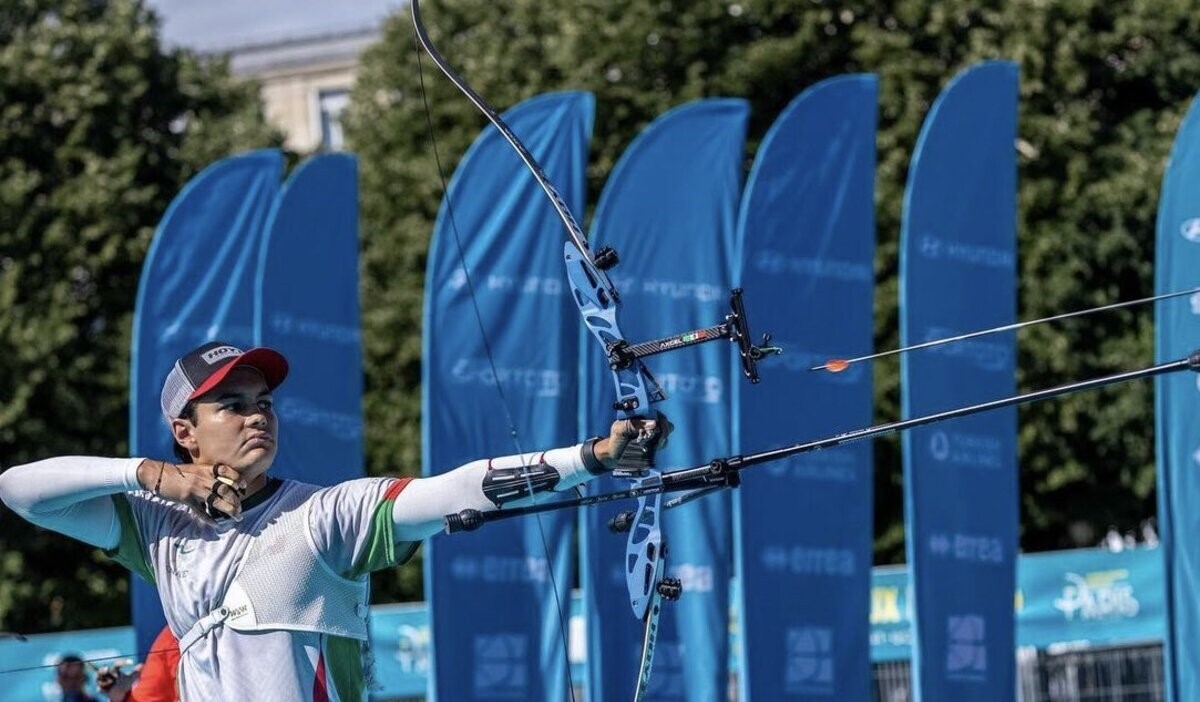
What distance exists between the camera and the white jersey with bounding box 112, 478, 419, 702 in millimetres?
5406

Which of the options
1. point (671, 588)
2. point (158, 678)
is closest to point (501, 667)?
point (158, 678)

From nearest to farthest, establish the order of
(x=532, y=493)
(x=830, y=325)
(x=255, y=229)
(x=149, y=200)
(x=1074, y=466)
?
(x=532, y=493) < (x=830, y=325) < (x=255, y=229) < (x=1074, y=466) < (x=149, y=200)

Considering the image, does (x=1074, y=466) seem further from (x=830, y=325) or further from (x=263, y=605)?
(x=263, y=605)

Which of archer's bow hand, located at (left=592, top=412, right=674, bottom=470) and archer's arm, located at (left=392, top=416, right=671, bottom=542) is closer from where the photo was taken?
archer's bow hand, located at (left=592, top=412, right=674, bottom=470)

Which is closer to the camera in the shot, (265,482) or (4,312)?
(265,482)

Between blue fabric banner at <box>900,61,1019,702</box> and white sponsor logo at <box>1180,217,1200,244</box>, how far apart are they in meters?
1.56

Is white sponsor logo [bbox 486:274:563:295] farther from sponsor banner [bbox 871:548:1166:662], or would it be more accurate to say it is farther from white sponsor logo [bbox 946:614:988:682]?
sponsor banner [bbox 871:548:1166:662]

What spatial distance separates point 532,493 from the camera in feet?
17.6

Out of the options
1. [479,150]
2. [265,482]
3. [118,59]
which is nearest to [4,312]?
[118,59]

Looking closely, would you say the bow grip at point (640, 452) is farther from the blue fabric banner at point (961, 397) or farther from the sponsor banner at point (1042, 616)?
the sponsor banner at point (1042, 616)

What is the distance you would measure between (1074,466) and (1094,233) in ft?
8.33

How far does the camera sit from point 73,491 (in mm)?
5426

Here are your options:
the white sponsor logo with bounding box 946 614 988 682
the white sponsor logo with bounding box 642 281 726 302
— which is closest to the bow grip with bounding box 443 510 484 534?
the white sponsor logo with bounding box 642 281 726 302

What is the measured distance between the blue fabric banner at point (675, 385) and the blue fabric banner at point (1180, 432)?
9.67ft
